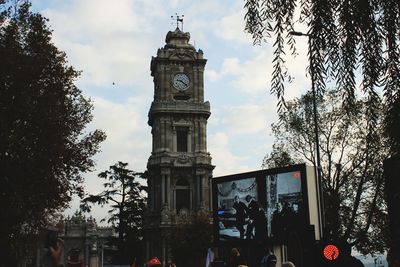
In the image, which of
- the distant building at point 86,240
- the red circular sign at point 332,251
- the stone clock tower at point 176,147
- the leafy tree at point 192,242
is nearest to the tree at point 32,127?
the red circular sign at point 332,251

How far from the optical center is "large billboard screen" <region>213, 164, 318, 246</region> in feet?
88.3

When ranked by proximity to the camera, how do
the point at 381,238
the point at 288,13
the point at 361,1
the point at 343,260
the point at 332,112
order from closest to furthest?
the point at 361,1 < the point at 288,13 < the point at 343,260 < the point at 381,238 < the point at 332,112

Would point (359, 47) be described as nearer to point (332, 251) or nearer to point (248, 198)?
point (332, 251)

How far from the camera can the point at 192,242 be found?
55.9m

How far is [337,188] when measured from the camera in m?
37.6

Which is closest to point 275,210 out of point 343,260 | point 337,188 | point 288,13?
point 337,188

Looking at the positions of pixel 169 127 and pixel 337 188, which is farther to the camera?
pixel 169 127

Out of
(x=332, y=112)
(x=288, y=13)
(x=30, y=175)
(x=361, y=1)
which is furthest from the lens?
(x=332, y=112)

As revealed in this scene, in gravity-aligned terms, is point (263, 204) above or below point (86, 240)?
below

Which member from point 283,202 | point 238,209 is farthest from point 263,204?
point 238,209

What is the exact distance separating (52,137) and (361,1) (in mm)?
23211

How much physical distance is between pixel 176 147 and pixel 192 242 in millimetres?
14699

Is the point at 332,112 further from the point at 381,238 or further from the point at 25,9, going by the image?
the point at 25,9

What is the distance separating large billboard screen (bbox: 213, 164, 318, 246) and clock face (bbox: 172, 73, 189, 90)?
120 feet
